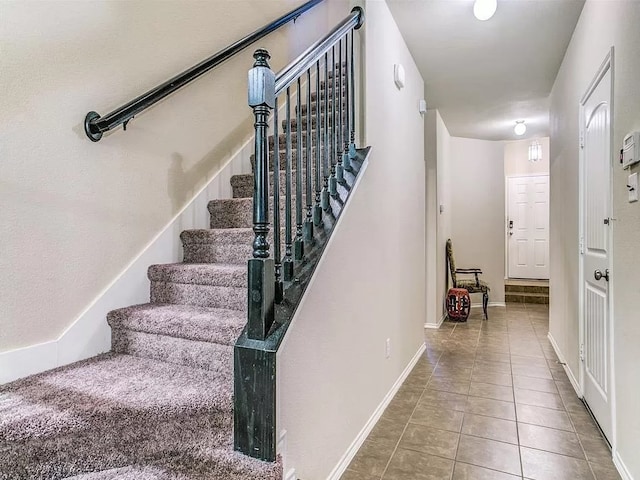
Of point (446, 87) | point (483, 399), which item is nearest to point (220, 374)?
point (483, 399)

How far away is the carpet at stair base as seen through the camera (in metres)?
1.10

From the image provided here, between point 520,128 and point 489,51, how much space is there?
258cm

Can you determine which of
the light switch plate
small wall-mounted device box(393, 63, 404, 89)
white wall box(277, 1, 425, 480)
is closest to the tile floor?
white wall box(277, 1, 425, 480)

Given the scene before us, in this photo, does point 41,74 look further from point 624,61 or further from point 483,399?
point 483,399

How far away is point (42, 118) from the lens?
1.55 m

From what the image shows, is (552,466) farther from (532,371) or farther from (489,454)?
(532,371)

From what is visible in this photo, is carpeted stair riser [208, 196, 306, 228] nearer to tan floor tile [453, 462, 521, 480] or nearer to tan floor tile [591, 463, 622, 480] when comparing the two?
tan floor tile [453, 462, 521, 480]

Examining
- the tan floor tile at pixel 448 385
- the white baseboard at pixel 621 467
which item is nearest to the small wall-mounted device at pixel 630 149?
the white baseboard at pixel 621 467

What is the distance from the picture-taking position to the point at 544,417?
238cm

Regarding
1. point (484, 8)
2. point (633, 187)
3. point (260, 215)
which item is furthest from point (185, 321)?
point (484, 8)

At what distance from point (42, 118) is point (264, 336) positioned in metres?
1.32

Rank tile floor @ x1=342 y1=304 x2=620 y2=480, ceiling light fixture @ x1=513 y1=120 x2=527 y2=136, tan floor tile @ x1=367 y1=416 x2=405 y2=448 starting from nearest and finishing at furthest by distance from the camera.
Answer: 1. tile floor @ x1=342 y1=304 x2=620 y2=480
2. tan floor tile @ x1=367 y1=416 x2=405 y2=448
3. ceiling light fixture @ x1=513 y1=120 x2=527 y2=136

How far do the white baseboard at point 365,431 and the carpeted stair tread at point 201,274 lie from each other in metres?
0.99

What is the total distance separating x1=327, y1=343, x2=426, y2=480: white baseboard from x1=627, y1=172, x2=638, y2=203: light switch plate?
5.76ft
